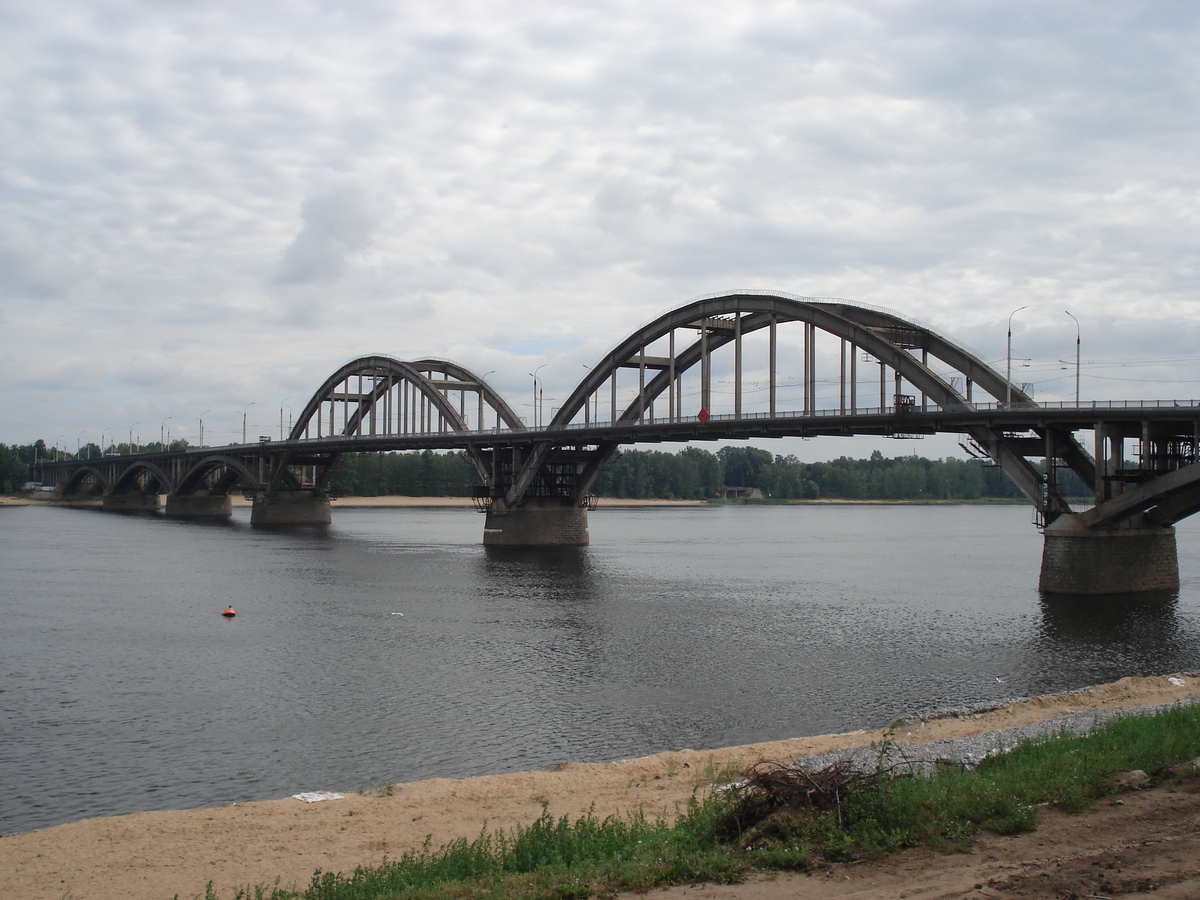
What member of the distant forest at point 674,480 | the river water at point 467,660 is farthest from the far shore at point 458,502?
the river water at point 467,660

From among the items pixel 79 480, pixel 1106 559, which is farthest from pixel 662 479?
pixel 1106 559

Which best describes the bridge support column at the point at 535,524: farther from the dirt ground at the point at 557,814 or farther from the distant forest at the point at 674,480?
the distant forest at the point at 674,480

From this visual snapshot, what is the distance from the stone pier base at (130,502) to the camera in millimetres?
140625

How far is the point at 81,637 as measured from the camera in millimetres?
29859

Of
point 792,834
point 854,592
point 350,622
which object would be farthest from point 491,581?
point 792,834

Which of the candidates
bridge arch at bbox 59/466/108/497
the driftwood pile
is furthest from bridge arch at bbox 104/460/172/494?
the driftwood pile

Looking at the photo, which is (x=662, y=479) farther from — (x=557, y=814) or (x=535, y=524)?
(x=557, y=814)

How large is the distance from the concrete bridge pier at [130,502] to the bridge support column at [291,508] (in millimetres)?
44302

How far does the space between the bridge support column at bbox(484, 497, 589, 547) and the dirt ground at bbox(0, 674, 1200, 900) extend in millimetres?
55058

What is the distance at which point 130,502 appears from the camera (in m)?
142

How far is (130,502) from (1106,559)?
136 meters

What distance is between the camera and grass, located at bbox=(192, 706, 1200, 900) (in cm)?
859

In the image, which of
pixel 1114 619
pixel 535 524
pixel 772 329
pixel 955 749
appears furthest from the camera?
pixel 535 524

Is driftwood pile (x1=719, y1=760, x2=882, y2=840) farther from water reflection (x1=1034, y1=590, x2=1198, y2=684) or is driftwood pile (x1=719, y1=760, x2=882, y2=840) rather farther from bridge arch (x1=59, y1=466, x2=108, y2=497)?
bridge arch (x1=59, y1=466, x2=108, y2=497)
